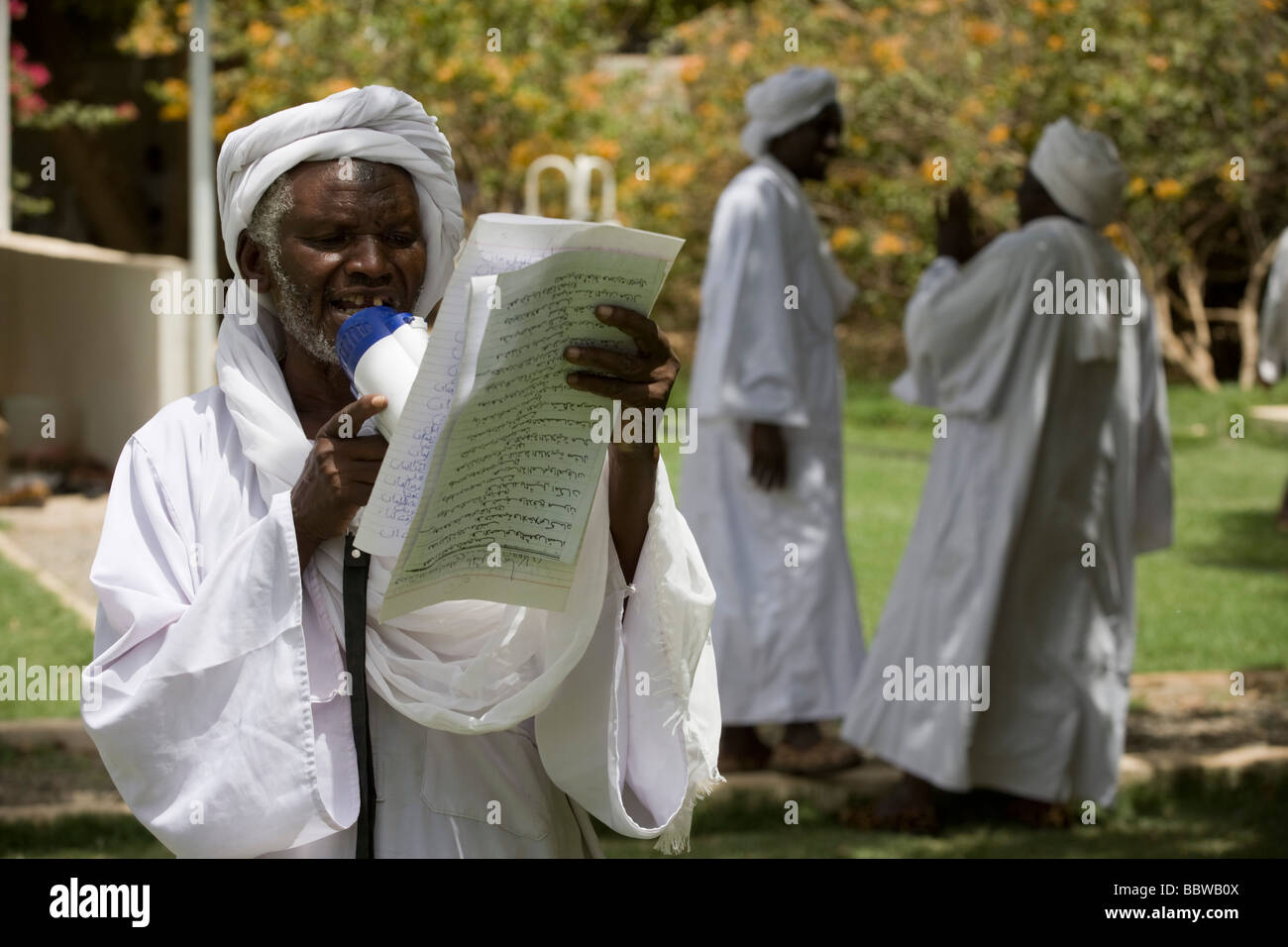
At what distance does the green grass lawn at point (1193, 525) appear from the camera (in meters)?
7.93

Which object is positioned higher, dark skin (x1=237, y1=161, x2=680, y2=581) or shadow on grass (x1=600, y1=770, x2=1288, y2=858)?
dark skin (x1=237, y1=161, x2=680, y2=581)

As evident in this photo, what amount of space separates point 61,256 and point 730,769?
6794 mm

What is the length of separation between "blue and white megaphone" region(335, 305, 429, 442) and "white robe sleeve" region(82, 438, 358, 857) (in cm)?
19

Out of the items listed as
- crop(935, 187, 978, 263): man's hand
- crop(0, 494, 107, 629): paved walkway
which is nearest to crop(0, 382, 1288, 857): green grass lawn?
crop(0, 494, 107, 629): paved walkway

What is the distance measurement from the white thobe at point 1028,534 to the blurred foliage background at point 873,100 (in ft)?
22.9

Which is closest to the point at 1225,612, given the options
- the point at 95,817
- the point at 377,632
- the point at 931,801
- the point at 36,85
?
the point at 931,801

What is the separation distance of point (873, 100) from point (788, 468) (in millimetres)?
9586

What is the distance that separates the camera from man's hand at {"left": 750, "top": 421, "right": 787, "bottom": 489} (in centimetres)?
597

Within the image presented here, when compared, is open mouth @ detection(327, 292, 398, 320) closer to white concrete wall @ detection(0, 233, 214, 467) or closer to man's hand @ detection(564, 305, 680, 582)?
man's hand @ detection(564, 305, 680, 582)

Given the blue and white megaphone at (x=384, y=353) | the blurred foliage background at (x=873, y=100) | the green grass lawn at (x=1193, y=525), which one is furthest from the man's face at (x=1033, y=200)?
the blurred foliage background at (x=873, y=100)

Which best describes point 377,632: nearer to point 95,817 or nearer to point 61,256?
point 95,817

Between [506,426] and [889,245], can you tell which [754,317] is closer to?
[506,426]

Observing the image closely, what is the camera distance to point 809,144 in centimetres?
613

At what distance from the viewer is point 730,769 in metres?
5.87
